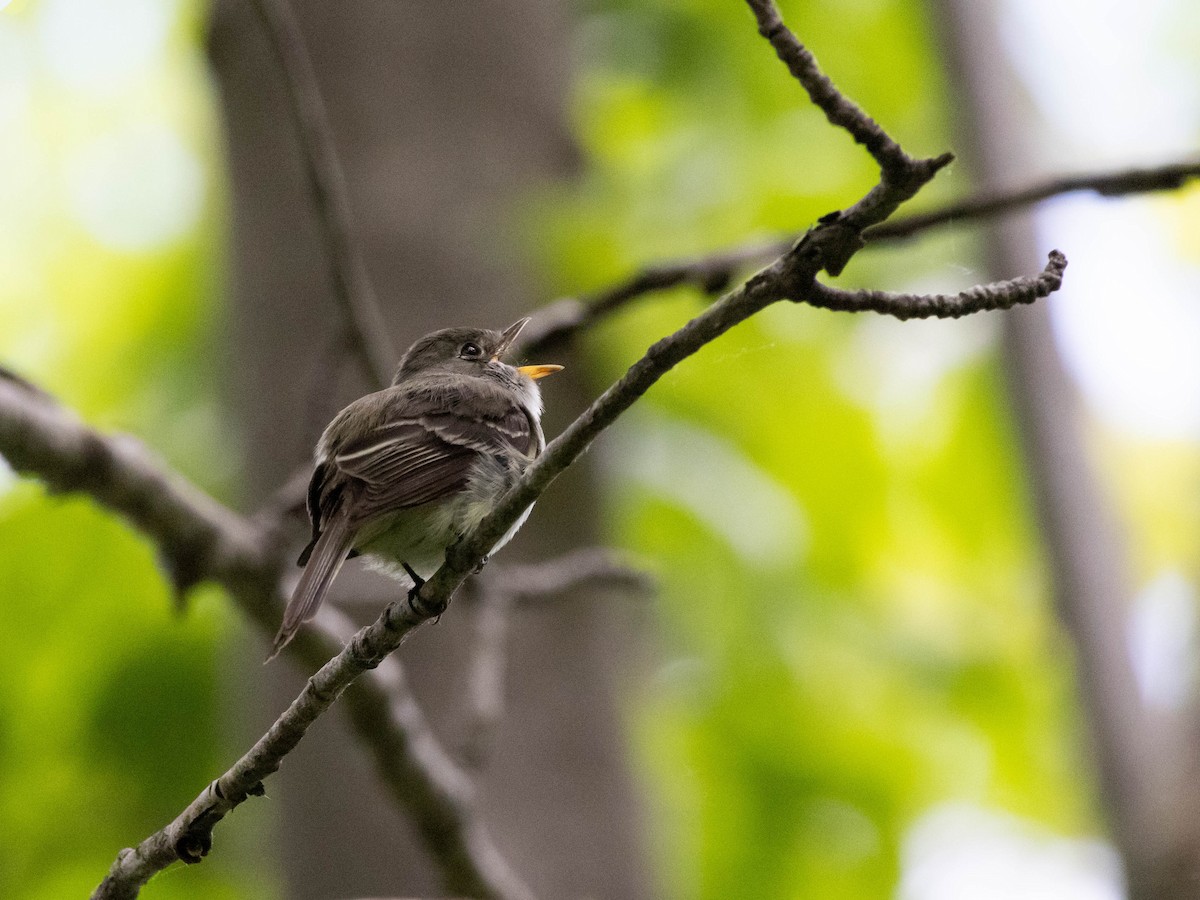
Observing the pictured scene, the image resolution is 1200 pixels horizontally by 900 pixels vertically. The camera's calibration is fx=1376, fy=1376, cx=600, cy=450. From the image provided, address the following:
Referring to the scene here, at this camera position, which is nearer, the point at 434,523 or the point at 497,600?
the point at 434,523

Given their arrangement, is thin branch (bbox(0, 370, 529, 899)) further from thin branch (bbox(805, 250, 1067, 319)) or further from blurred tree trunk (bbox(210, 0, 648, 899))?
thin branch (bbox(805, 250, 1067, 319))

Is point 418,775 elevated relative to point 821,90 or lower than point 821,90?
lower

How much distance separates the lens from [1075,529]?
412cm

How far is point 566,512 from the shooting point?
484cm

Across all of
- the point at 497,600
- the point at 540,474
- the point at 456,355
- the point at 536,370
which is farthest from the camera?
the point at 456,355

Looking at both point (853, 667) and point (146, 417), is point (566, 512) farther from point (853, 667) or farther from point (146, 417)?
point (146, 417)

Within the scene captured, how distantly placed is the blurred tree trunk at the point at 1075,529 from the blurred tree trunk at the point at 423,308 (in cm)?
150

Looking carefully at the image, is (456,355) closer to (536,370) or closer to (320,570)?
(536,370)

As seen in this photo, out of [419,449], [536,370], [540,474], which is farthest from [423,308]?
[540,474]

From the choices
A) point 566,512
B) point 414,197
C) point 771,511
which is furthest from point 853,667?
point 414,197

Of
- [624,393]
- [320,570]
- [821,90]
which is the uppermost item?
[821,90]

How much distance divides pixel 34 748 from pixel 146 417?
2370 mm

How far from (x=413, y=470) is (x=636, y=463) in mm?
3264

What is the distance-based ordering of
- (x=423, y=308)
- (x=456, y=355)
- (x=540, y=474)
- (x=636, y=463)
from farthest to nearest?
(x=636, y=463) → (x=423, y=308) → (x=456, y=355) → (x=540, y=474)
